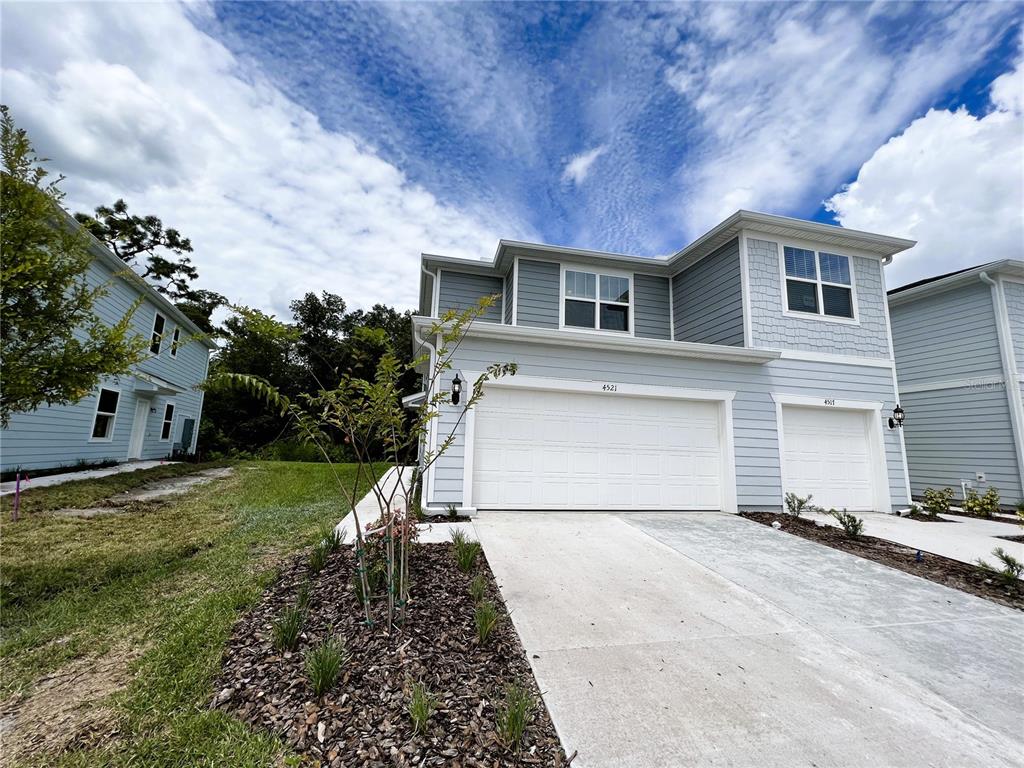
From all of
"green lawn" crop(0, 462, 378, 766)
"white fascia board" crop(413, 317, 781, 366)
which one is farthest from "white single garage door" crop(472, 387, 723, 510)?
"green lawn" crop(0, 462, 378, 766)

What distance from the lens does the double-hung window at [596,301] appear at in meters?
8.98

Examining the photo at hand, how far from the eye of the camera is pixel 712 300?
8594mm

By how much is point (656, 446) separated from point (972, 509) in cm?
680

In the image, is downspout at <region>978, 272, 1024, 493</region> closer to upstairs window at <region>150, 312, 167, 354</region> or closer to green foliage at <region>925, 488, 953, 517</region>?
green foliage at <region>925, 488, 953, 517</region>

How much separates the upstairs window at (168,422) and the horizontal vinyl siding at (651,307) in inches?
607

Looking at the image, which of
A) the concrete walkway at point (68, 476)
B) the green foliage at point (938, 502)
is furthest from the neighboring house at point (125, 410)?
the green foliage at point (938, 502)

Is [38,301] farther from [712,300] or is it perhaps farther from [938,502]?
[938,502]

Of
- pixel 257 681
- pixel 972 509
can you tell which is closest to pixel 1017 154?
pixel 972 509

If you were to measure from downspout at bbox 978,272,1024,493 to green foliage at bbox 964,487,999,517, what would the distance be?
828 millimetres

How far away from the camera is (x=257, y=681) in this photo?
2.25 metres

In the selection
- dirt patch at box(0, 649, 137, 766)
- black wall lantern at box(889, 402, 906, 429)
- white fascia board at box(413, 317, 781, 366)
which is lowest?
dirt patch at box(0, 649, 137, 766)

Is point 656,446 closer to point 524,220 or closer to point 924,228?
point 524,220

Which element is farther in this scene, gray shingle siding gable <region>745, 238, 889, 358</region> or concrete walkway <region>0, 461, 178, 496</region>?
gray shingle siding gable <region>745, 238, 889, 358</region>

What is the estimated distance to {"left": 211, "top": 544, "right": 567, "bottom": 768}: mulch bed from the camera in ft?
5.97
